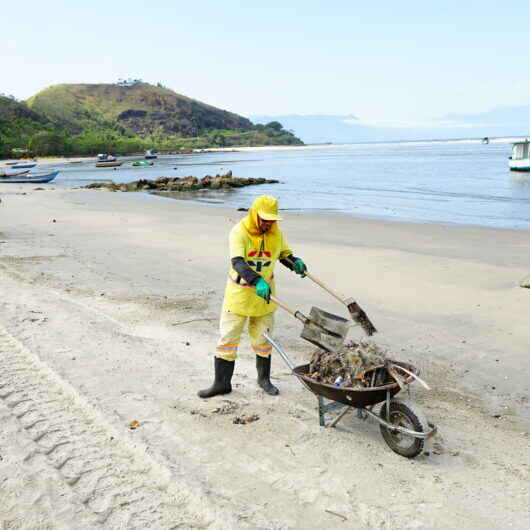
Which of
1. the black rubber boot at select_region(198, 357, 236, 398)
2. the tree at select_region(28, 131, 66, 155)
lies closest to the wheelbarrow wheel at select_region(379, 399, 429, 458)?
the black rubber boot at select_region(198, 357, 236, 398)

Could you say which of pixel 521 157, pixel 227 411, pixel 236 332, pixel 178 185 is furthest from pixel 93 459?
pixel 521 157

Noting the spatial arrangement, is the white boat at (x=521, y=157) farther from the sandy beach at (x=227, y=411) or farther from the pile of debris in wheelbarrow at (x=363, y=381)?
the pile of debris in wheelbarrow at (x=363, y=381)

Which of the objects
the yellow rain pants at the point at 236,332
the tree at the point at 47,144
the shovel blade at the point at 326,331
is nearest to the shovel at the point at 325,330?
the shovel blade at the point at 326,331

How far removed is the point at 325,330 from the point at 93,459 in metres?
2.23

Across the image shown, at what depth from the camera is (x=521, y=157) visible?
4388cm

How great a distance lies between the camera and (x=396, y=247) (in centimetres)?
1431

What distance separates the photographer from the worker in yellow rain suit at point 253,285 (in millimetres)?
4723

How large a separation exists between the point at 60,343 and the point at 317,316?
356cm

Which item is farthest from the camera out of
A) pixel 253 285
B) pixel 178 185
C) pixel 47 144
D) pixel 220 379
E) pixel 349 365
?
pixel 47 144

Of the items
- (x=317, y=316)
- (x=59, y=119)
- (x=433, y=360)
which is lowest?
(x=433, y=360)

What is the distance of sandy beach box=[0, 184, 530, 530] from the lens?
3.54m

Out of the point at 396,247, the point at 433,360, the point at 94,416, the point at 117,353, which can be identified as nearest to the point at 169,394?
the point at 94,416

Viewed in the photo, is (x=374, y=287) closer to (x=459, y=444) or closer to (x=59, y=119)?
(x=459, y=444)

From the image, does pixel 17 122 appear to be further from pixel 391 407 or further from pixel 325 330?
pixel 391 407
